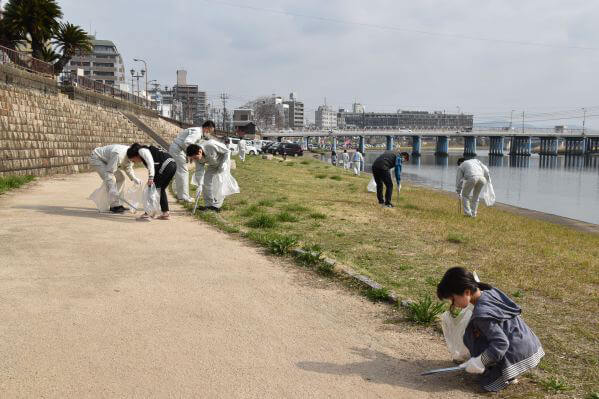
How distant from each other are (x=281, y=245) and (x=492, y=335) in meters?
4.00

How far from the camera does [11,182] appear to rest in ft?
41.8

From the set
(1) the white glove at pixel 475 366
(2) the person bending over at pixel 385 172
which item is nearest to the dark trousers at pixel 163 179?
(2) the person bending over at pixel 385 172

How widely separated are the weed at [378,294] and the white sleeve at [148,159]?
493cm

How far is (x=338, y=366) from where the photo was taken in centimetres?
356

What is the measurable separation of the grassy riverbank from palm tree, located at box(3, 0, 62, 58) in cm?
2028

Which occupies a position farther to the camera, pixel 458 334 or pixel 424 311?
pixel 424 311

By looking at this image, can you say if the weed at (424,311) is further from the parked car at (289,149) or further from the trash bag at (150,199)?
the parked car at (289,149)

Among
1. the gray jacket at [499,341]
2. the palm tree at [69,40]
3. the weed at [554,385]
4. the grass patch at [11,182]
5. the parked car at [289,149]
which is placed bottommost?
the weed at [554,385]

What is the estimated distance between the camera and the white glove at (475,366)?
127 inches

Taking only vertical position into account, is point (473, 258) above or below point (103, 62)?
below

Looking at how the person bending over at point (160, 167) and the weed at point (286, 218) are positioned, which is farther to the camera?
the weed at point (286, 218)

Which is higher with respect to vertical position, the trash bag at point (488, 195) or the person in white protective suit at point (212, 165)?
the person in white protective suit at point (212, 165)

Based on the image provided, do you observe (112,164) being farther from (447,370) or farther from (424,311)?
(447,370)

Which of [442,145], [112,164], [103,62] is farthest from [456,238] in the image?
[442,145]
